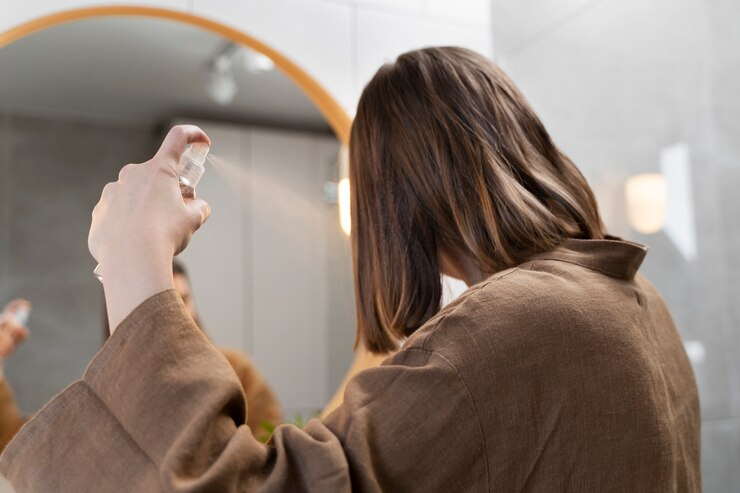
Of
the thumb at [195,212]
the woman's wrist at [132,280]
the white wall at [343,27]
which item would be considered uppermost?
the white wall at [343,27]

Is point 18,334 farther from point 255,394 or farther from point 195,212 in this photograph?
point 195,212

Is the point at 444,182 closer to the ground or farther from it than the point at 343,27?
closer to the ground

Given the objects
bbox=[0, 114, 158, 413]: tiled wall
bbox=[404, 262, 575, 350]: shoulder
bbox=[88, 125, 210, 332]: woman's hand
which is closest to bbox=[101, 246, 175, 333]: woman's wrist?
bbox=[88, 125, 210, 332]: woman's hand

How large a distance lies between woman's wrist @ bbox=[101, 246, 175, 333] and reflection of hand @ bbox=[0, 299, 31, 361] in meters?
0.41

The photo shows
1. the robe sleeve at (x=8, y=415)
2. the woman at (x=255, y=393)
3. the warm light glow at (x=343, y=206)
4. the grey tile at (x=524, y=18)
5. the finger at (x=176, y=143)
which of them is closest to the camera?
the finger at (x=176, y=143)

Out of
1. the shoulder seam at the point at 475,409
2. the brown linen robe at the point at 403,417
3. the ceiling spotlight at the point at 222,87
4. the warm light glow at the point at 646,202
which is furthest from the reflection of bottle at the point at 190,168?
the warm light glow at the point at 646,202

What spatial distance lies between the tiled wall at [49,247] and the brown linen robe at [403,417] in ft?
1.27

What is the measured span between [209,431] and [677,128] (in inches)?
34.3

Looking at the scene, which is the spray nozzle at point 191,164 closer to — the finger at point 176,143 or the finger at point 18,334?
the finger at point 176,143

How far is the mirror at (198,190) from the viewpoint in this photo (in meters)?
0.87

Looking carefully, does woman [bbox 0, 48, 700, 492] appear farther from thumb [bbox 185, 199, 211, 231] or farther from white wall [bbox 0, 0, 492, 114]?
white wall [bbox 0, 0, 492, 114]

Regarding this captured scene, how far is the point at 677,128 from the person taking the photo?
1093mm

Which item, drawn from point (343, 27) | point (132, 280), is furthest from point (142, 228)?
point (343, 27)

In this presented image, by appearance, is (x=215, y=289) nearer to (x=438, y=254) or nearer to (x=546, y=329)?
(x=438, y=254)
